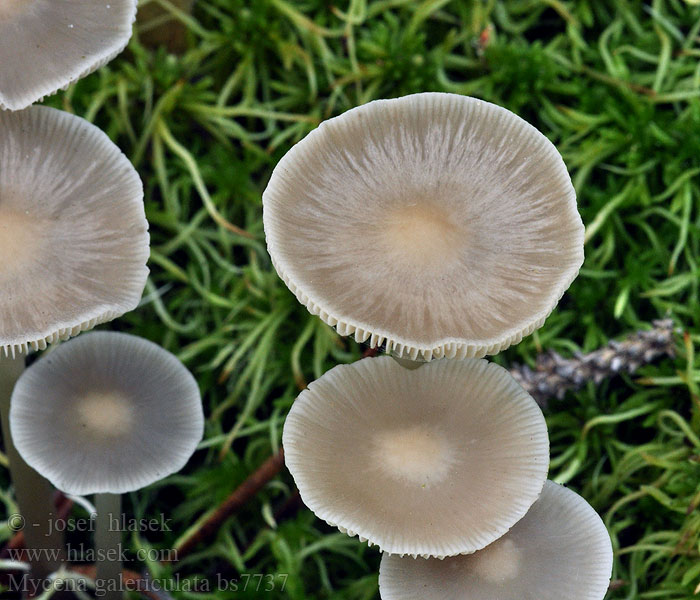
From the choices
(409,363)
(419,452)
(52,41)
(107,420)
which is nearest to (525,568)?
(419,452)

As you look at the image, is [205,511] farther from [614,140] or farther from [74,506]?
[614,140]

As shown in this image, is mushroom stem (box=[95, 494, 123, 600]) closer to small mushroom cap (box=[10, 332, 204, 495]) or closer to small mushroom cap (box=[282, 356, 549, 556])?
small mushroom cap (box=[10, 332, 204, 495])

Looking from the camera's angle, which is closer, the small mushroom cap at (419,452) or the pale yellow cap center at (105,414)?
the small mushroom cap at (419,452)

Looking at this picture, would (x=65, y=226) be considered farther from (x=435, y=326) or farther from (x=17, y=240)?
(x=435, y=326)

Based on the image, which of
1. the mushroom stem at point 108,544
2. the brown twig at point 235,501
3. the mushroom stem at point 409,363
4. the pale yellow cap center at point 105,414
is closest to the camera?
the mushroom stem at point 409,363

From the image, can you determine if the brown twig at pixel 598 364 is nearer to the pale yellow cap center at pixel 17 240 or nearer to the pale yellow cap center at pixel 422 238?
the pale yellow cap center at pixel 422 238

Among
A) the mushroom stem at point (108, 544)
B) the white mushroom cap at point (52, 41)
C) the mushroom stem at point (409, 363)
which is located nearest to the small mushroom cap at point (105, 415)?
the mushroom stem at point (108, 544)

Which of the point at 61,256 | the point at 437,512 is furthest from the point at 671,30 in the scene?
the point at 61,256

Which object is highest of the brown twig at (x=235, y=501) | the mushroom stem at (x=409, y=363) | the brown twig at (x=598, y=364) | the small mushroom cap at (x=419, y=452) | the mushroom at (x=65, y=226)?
the mushroom at (x=65, y=226)
